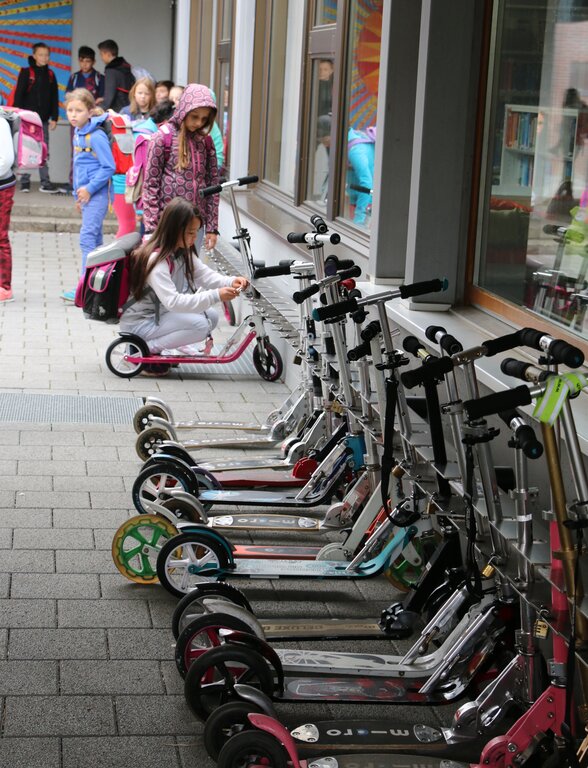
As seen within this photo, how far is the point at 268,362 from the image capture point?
8789 millimetres

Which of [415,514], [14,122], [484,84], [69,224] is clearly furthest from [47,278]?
[415,514]

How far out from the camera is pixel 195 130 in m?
8.91

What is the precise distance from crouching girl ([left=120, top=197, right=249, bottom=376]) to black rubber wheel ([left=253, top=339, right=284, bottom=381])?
15.8 inches

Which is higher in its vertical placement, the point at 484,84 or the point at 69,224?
the point at 484,84

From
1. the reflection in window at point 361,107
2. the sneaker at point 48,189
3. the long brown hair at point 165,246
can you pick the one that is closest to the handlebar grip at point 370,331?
the reflection in window at point 361,107

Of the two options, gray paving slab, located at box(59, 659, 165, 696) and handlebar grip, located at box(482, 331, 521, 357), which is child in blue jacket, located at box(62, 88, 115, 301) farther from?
handlebar grip, located at box(482, 331, 521, 357)

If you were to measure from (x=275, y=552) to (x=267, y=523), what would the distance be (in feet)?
1.28

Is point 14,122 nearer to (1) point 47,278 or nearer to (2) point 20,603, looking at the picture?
(1) point 47,278

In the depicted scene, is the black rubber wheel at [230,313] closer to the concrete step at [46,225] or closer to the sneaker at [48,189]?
the concrete step at [46,225]

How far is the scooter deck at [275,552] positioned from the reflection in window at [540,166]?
1.36 meters

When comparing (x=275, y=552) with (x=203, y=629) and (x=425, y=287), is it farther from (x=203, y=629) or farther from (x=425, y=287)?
(x=425, y=287)

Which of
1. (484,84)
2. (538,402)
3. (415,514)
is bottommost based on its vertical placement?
(415,514)

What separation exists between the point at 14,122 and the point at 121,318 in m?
3.01

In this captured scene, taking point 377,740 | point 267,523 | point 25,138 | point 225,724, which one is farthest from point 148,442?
point 25,138
